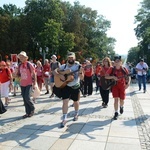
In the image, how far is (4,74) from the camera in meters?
8.34

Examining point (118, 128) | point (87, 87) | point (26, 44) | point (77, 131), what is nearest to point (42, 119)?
point (77, 131)

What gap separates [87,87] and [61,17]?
31968 millimetres

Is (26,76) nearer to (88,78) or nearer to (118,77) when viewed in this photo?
(118,77)

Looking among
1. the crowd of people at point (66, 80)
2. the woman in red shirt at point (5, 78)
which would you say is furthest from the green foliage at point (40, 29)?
the crowd of people at point (66, 80)

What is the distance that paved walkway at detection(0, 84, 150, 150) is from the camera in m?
4.93

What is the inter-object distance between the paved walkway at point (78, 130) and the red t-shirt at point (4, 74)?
99 cm

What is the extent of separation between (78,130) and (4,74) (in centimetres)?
366

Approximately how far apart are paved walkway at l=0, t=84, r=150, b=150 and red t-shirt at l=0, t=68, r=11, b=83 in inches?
39.0

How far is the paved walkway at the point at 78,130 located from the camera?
493 centimetres

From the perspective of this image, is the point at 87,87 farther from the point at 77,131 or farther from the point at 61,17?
the point at 61,17

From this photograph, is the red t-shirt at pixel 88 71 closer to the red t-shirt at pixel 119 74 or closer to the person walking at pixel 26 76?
the red t-shirt at pixel 119 74

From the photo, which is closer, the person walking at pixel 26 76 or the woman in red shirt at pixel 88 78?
Answer: the person walking at pixel 26 76

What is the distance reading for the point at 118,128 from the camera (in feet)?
20.0

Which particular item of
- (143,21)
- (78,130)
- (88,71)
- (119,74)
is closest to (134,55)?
(143,21)
